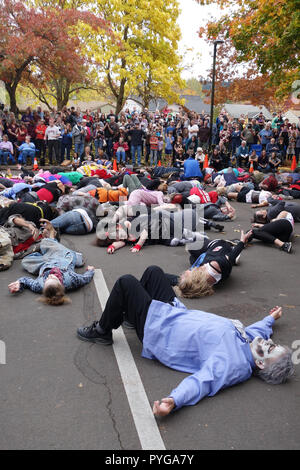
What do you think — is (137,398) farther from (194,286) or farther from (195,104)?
(195,104)

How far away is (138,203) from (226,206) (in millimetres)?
2546

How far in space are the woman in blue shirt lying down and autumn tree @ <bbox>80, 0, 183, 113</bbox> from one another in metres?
22.6

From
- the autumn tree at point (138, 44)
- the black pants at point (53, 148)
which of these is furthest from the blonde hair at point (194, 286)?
the autumn tree at point (138, 44)

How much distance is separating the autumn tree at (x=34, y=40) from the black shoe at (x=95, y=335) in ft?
53.1

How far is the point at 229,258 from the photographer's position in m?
5.71

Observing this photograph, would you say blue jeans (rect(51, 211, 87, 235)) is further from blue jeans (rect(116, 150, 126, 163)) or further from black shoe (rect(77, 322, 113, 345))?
blue jeans (rect(116, 150, 126, 163))

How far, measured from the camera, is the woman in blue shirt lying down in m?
3.29

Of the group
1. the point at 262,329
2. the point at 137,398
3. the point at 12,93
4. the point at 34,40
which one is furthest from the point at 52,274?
the point at 12,93

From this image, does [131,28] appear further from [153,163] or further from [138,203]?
[138,203]

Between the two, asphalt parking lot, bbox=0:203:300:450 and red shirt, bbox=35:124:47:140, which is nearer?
asphalt parking lot, bbox=0:203:300:450

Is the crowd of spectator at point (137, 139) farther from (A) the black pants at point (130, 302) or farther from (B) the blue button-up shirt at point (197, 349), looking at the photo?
(B) the blue button-up shirt at point (197, 349)

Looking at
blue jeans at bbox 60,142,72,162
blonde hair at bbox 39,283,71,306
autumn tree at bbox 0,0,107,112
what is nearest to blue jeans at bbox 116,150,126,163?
blue jeans at bbox 60,142,72,162

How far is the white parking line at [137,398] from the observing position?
282 cm

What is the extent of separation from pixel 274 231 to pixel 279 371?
16.2ft
